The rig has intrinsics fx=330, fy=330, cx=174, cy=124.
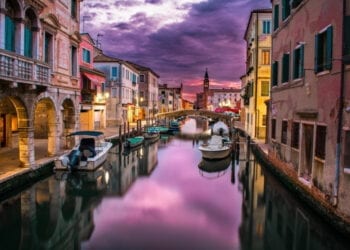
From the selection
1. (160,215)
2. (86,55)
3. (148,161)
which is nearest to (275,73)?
(148,161)

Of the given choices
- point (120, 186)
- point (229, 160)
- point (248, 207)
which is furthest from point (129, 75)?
point (248, 207)

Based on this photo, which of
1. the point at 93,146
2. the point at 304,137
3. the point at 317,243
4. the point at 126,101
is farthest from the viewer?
the point at 126,101

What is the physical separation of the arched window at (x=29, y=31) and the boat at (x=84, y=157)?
5.14 m

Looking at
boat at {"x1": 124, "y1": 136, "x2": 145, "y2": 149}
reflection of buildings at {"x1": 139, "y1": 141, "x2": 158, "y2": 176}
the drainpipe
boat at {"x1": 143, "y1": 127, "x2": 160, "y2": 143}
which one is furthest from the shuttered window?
boat at {"x1": 143, "y1": 127, "x2": 160, "y2": 143}

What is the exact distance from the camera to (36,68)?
1316 cm

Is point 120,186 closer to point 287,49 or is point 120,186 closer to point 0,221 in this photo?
point 0,221

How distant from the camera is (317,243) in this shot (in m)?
8.66

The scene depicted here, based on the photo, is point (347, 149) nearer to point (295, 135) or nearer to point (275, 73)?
point (295, 135)

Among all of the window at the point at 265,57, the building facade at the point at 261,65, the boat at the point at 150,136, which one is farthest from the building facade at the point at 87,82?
the window at the point at 265,57

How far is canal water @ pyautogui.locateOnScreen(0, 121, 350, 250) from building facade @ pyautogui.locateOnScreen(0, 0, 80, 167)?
2.80 m

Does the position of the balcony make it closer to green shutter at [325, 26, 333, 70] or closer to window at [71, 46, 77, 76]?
window at [71, 46, 77, 76]

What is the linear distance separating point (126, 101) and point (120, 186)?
97.0ft

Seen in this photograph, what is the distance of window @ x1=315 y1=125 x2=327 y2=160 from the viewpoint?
32.9 feet

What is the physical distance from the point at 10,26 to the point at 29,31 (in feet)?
5.67
